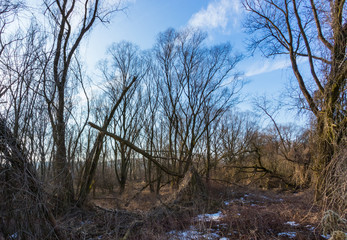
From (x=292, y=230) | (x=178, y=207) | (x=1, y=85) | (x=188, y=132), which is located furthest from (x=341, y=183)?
(x=188, y=132)

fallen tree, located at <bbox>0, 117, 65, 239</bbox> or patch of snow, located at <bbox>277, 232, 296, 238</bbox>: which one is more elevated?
fallen tree, located at <bbox>0, 117, 65, 239</bbox>

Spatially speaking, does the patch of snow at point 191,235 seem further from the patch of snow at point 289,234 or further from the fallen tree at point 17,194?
the fallen tree at point 17,194

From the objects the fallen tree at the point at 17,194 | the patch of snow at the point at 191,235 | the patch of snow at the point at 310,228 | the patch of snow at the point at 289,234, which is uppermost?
the fallen tree at the point at 17,194

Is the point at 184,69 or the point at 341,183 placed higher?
the point at 184,69

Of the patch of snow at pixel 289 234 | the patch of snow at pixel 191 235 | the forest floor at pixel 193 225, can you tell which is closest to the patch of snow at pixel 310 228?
the forest floor at pixel 193 225

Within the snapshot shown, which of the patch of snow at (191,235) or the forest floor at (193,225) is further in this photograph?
the forest floor at (193,225)

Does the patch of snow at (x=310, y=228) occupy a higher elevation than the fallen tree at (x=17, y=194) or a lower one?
lower

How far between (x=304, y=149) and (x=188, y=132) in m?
6.83

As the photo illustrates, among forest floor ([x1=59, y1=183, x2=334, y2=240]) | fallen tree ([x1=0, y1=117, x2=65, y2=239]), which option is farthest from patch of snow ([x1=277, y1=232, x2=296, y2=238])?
fallen tree ([x1=0, y1=117, x2=65, y2=239])

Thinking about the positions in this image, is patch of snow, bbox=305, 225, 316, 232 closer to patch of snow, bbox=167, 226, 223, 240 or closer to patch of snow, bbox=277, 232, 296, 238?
patch of snow, bbox=277, 232, 296, 238

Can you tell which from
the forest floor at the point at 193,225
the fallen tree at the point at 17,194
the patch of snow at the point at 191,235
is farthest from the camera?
the forest floor at the point at 193,225

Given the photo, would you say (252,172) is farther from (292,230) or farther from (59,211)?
(59,211)

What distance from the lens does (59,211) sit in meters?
6.84

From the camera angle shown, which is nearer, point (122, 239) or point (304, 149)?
point (122, 239)
